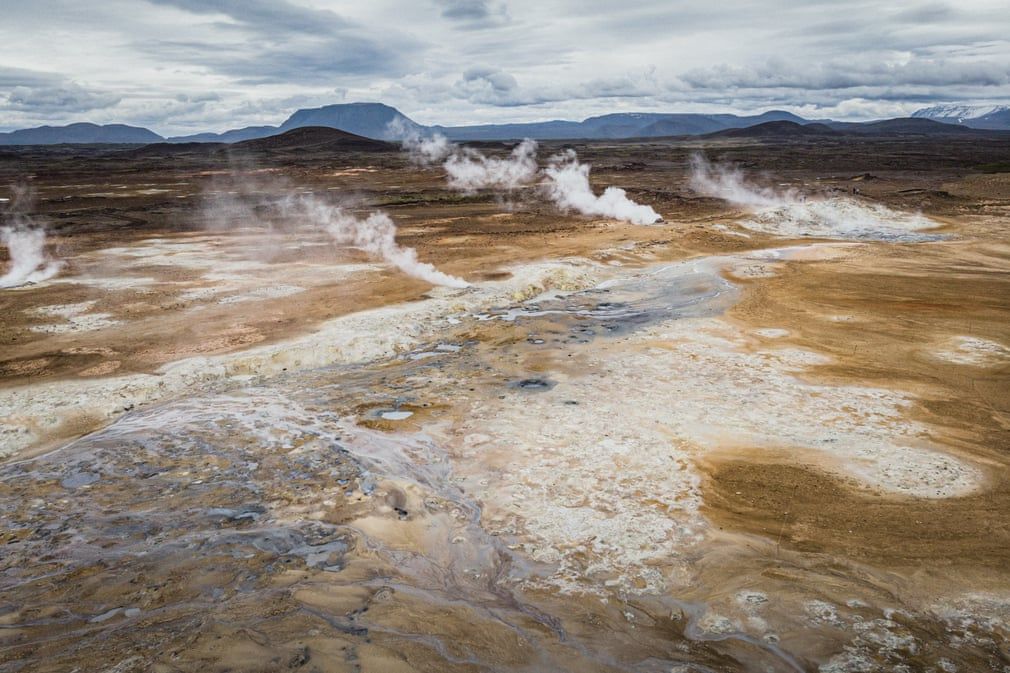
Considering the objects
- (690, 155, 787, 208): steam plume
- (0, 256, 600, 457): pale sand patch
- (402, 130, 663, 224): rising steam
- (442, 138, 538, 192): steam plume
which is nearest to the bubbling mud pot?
(0, 256, 600, 457): pale sand patch

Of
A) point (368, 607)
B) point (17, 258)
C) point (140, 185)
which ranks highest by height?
point (140, 185)

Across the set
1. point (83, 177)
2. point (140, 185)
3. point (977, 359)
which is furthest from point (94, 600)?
point (83, 177)

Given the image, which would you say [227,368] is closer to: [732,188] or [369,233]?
[369,233]

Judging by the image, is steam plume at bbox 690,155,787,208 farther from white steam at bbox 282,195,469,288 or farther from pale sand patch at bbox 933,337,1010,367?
pale sand patch at bbox 933,337,1010,367

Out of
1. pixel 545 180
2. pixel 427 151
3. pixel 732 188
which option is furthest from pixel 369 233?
→ pixel 427 151

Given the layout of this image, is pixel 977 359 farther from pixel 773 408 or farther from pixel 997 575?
pixel 997 575

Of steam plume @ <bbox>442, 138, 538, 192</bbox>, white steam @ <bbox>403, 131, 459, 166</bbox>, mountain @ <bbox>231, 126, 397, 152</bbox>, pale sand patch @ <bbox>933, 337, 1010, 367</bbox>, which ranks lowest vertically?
pale sand patch @ <bbox>933, 337, 1010, 367</bbox>
